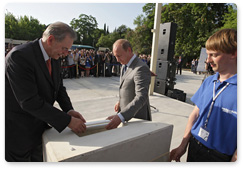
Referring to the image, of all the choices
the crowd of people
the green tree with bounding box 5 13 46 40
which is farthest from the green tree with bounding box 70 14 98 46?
the crowd of people

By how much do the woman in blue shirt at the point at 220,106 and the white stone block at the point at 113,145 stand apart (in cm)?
31

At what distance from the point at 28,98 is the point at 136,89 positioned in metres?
1.05

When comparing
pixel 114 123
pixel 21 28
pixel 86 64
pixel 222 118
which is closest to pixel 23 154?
pixel 114 123

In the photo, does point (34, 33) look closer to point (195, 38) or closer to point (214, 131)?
point (195, 38)

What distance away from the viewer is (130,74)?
5.98 feet

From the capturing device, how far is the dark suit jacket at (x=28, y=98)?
107 cm

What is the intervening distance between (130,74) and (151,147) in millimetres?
887

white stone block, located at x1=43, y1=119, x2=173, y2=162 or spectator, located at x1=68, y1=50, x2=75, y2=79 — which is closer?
white stone block, located at x1=43, y1=119, x2=173, y2=162

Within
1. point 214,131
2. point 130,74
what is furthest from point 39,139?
point 214,131

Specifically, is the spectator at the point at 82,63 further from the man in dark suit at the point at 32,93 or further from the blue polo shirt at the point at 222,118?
the blue polo shirt at the point at 222,118

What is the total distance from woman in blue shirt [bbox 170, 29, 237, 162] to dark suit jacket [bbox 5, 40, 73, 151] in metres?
1.11

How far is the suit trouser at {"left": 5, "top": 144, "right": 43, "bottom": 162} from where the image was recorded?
1265 millimetres

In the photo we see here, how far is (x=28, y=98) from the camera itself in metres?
1.07

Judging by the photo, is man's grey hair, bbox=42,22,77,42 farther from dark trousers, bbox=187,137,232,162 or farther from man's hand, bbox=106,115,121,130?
dark trousers, bbox=187,137,232,162
